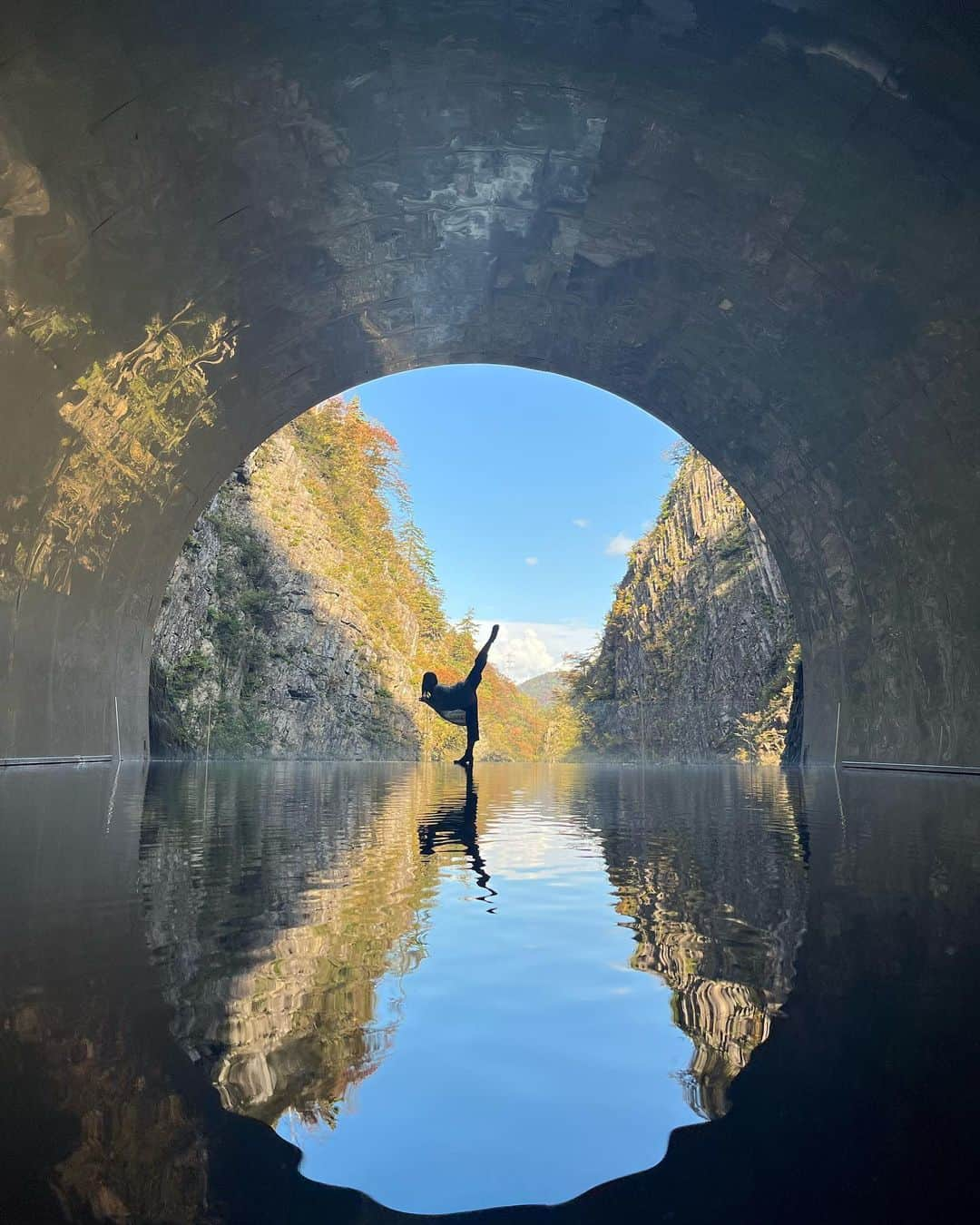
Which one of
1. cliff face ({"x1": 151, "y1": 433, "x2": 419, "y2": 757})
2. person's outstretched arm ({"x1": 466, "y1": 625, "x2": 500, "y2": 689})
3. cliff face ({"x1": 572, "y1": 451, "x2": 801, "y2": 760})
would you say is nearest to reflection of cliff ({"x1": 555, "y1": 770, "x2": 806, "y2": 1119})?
person's outstretched arm ({"x1": 466, "y1": 625, "x2": 500, "y2": 689})

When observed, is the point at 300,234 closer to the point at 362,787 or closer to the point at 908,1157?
the point at 362,787

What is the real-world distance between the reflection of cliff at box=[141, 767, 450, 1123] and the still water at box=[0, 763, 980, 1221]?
0.03 ft

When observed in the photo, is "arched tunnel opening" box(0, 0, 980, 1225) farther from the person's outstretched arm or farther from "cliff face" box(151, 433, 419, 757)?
"cliff face" box(151, 433, 419, 757)

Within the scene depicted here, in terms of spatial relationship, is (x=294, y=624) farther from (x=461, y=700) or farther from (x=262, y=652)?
(x=461, y=700)

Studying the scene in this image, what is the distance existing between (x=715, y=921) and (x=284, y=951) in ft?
3.94

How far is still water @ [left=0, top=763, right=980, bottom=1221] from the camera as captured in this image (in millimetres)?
1130

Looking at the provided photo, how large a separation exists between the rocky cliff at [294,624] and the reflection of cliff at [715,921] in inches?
971

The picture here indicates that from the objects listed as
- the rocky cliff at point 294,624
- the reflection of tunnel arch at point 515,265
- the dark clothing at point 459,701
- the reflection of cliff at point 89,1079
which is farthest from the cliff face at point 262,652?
the reflection of cliff at point 89,1079

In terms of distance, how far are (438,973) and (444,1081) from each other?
648 millimetres

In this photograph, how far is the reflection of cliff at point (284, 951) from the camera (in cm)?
146

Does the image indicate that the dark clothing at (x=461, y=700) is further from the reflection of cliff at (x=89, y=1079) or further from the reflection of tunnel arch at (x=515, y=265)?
the reflection of cliff at (x=89, y=1079)

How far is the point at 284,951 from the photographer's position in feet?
7.38

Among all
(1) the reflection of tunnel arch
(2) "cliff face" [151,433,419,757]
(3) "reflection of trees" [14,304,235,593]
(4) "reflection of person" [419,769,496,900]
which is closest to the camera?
(4) "reflection of person" [419,769,496,900]

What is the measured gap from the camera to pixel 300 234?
9.33 meters
